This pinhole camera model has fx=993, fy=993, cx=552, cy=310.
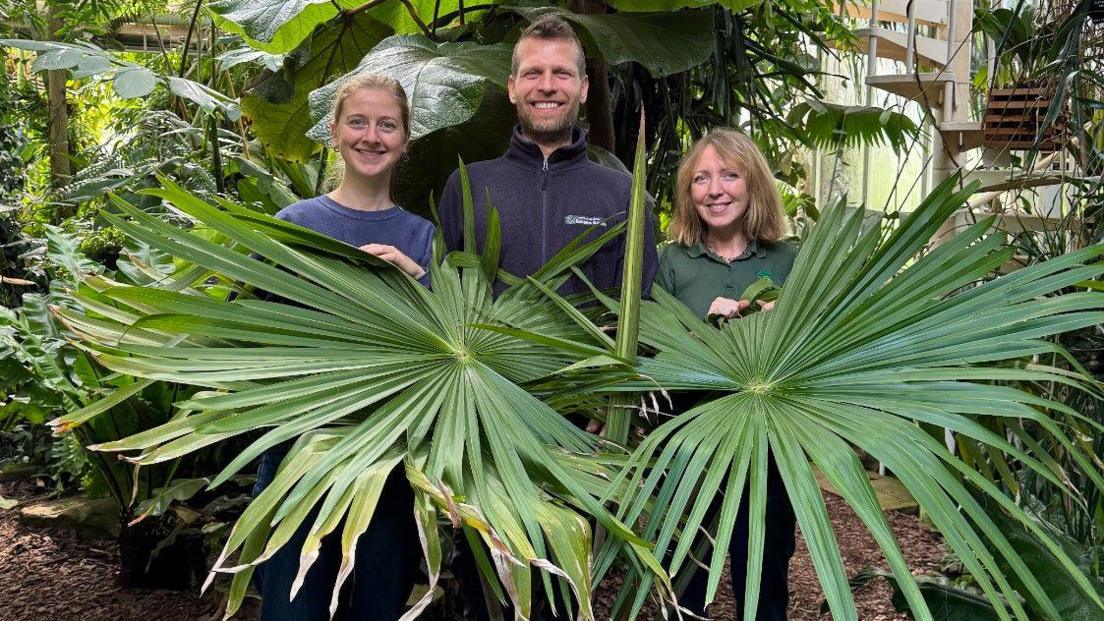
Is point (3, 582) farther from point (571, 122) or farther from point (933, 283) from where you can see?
point (933, 283)

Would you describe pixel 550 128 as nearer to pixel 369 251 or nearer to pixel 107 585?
pixel 369 251

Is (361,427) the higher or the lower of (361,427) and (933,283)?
the lower

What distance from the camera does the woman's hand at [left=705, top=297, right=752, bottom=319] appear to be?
171cm

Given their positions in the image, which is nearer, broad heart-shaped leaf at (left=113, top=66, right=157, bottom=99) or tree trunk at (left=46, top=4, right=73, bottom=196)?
broad heart-shaped leaf at (left=113, top=66, right=157, bottom=99)

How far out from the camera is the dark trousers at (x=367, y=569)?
4.92ft

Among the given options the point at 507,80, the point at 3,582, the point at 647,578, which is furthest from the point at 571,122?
the point at 3,582

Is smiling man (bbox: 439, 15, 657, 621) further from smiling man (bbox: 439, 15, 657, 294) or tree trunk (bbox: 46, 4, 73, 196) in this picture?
tree trunk (bbox: 46, 4, 73, 196)

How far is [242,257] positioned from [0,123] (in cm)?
385

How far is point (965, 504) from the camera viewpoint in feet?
3.87

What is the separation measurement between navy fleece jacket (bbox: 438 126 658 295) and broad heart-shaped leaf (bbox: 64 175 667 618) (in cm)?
30

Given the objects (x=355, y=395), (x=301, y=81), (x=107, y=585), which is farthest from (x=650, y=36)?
(x=107, y=585)

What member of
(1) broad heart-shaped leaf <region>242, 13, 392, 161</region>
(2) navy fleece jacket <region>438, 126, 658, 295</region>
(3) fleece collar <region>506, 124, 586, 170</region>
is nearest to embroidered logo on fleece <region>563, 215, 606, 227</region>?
(2) navy fleece jacket <region>438, 126, 658, 295</region>

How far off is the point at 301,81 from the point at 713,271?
1431mm

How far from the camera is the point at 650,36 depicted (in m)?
2.33
